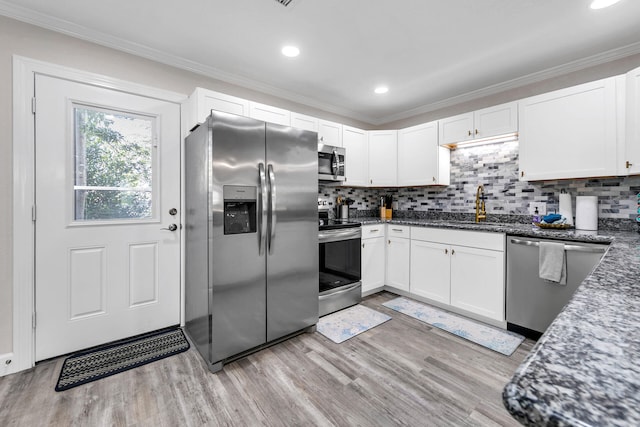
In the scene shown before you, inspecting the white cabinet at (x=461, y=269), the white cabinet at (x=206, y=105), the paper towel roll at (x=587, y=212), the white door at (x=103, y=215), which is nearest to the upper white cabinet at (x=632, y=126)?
the paper towel roll at (x=587, y=212)

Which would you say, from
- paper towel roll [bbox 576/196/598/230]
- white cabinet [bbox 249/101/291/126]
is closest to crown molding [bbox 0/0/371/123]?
white cabinet [bbox 249/101/291/126]

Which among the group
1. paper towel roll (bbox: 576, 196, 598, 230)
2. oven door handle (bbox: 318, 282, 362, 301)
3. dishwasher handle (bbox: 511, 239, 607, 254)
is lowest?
oven door handle (bbox: 318, 282, 362, 301)

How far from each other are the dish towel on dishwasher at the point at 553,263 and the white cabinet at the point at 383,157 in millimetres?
1909

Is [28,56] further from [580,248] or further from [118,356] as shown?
[580,248]

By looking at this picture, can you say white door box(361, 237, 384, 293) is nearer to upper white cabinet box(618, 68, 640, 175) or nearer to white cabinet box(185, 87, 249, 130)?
white cabinet box(185, 87, 249, 130)

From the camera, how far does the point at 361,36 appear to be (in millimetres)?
2293

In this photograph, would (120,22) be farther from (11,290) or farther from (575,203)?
(575,203)

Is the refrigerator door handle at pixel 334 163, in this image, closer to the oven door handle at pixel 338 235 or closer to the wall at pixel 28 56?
the oven door handle at pixel 338 235

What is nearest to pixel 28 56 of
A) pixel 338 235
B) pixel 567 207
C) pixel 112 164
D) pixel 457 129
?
pixel 112 164

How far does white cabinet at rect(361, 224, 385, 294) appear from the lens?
3289 millimetres

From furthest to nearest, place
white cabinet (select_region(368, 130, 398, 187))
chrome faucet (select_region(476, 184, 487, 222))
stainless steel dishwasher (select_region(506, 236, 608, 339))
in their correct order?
white cabinet (select_region(368, 130, 398, 187)) < chrome faucet (select_region(476, 184, 487, 222)) < stainless steel dishwasher (select_region(506, 236, 608, 339))

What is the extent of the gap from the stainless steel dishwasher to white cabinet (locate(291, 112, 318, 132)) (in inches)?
89.9

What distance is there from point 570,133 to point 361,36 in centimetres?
203

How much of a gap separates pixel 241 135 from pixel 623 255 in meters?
2.24
